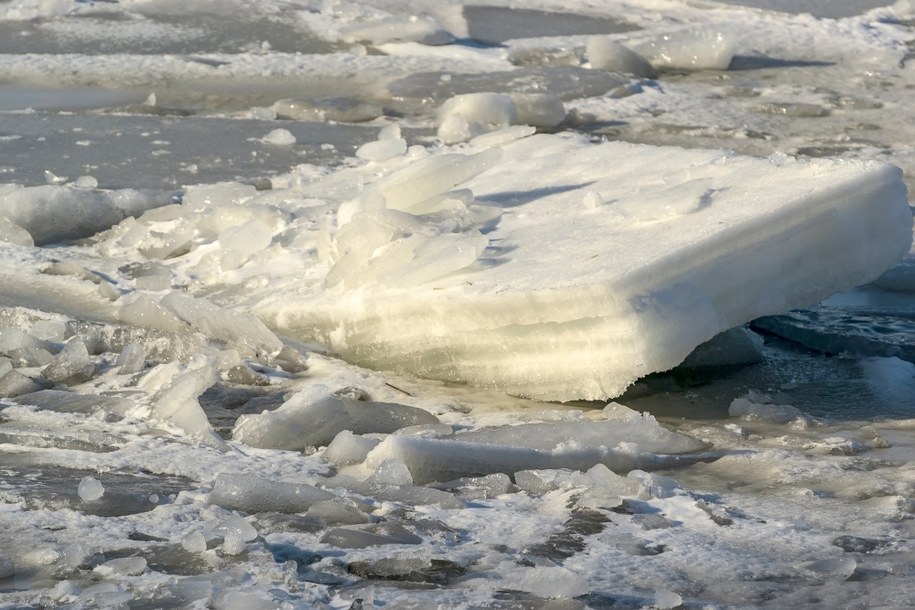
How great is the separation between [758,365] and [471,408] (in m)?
0.80

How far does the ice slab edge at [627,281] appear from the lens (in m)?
2.73

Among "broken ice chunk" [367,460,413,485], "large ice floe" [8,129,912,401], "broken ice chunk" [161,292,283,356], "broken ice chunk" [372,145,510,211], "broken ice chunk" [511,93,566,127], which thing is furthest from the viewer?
"broken ice chunk" [511,93,566,127]

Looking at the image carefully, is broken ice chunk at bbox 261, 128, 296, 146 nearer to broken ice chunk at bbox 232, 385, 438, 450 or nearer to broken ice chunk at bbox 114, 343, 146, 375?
broken ice chunk at bbox 114, 343, 146, 375

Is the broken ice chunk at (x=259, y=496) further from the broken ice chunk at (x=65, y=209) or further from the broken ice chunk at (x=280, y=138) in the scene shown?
the broken ice chunk at (x=280, y=138)

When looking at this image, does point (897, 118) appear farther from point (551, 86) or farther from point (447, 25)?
point (447, 25)

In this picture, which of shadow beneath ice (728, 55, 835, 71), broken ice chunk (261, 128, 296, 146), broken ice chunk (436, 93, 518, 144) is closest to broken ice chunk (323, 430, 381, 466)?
broken ice chunk (261, 128, 296, 146)

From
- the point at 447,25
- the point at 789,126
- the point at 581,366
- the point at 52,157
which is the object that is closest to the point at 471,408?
the point at 581,366

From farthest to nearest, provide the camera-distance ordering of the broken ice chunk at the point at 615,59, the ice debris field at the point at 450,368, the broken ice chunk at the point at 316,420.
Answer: the broken ice chunk at the point at 615,59 → the broken ice chunk at the point at 316,420 → the ice debris field at the point at 450,368

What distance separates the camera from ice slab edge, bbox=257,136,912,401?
8.95 ft

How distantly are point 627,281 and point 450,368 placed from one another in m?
0.58

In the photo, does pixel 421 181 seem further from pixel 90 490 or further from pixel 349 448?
pixel 90 490

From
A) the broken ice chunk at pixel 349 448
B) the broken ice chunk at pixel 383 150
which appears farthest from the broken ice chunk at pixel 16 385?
the broken ice chunk at pixel 383 150

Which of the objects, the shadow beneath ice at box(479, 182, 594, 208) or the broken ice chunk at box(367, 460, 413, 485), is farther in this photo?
the shadow beneath ice at box(479, 182, 594, 208)

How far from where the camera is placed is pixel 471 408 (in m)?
2.90
